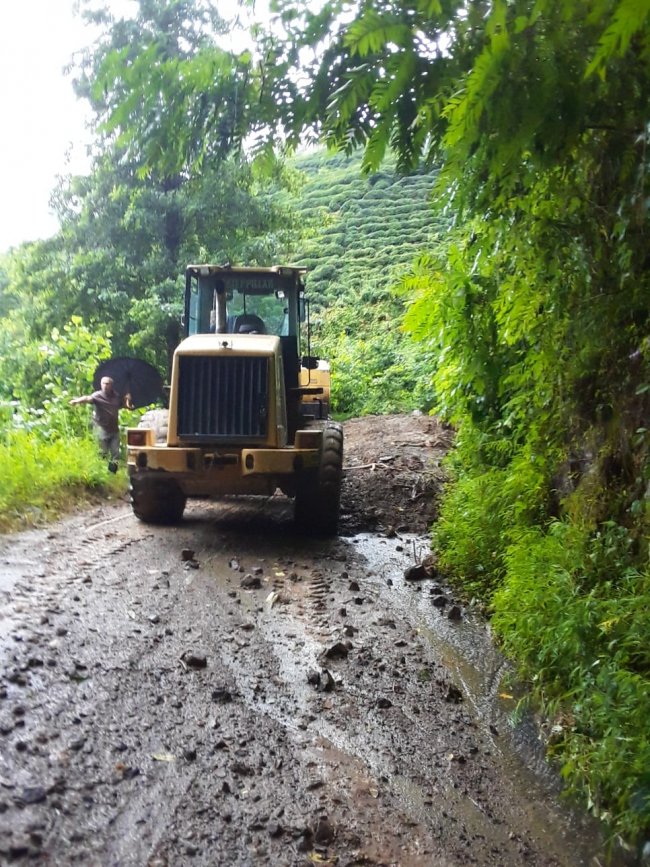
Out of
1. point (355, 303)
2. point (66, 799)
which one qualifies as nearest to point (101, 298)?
point (66, 799)

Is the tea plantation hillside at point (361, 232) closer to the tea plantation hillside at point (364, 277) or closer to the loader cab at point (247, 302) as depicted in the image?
the tea plantation hillside at point (364, 277)

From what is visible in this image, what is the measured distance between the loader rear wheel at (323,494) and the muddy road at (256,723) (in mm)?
994

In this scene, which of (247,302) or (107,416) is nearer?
(247,302)

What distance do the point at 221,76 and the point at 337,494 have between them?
16.5ft

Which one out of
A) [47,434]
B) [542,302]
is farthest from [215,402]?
[47,434]

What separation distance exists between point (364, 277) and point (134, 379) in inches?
805

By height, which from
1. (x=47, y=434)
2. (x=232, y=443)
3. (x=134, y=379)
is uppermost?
(x=232, y=443)

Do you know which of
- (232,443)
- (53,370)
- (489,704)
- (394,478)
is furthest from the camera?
(53,370)

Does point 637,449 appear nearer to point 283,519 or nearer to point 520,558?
point 520,558

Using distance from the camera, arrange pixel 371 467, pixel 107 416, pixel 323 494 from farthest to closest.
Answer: pixel 107 416 → pixel 371 467 → pixel 323 494

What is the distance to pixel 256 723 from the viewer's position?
3.60 m

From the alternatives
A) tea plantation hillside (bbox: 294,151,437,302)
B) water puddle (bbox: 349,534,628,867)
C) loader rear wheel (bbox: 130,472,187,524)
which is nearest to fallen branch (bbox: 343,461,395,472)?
loader rear wheel (bbox: 130,472,187,524)

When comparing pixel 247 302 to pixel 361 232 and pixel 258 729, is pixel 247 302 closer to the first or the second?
pixel 258 729

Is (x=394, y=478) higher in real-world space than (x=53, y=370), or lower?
lower
